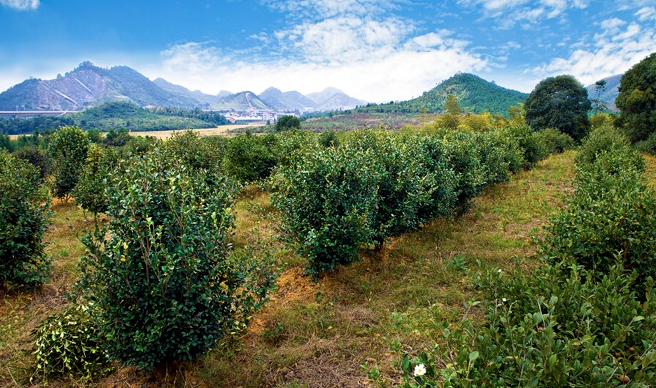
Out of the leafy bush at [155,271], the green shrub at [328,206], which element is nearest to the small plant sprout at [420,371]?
the leafy bush at [155,271]

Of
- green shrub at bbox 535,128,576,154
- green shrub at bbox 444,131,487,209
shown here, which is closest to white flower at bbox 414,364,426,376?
green shrub at bbox 444,131,487,209

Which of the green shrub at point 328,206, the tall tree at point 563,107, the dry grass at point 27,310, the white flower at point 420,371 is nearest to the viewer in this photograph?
the white flower at point 420,371

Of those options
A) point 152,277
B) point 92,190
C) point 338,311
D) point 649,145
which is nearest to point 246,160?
point 92,190

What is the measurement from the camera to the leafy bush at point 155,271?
4.46 metres

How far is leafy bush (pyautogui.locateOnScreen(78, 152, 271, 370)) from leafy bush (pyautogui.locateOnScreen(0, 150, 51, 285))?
18.1ft

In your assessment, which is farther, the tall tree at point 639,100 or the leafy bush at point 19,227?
the tall tree at point 639,100

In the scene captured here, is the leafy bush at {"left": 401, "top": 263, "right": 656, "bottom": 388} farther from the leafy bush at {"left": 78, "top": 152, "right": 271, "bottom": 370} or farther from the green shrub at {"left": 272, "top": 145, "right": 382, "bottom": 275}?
the green shrub at {"left": 272, "top": 145, "right": 382, "bottom": 275}

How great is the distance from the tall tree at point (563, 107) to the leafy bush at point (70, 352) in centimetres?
4921

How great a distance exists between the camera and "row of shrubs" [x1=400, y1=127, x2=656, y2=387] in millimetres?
2303

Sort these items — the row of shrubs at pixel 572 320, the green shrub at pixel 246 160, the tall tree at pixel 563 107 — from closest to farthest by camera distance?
the row of shrubs at pixel 572 320
the green shrub at pixel 246 160
the tall tree at pixel 563 107

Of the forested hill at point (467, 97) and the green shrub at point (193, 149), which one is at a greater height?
the forested hill at point (467, 97)

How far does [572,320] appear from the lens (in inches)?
131

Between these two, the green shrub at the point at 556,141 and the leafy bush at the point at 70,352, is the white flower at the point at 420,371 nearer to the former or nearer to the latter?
the leafy bush at the point at 70,352

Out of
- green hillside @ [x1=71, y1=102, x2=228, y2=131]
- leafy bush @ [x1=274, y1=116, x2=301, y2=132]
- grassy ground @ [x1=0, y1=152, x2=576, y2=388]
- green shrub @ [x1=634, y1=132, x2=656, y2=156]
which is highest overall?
green hillside @ [x1=71, y1=102, x2=228, y2=131]
